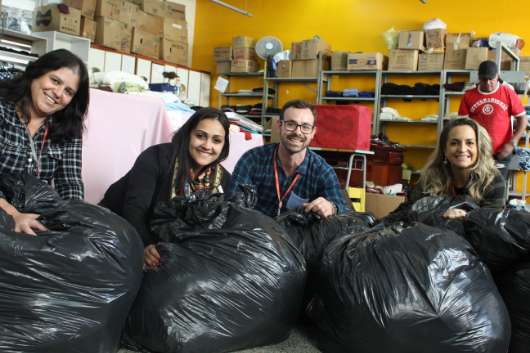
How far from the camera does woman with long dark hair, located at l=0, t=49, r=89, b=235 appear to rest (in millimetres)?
1683

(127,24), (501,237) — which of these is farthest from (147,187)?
(127,24)

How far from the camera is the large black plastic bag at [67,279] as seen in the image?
1165mm

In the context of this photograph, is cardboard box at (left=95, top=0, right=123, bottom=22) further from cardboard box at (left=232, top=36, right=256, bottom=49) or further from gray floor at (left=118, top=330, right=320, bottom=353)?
gray floor at (left=118, top=330, right=320, bottom=353)

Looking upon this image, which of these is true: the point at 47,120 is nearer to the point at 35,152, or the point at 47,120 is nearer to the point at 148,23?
the point at 35,152

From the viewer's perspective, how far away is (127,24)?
6.97 meters

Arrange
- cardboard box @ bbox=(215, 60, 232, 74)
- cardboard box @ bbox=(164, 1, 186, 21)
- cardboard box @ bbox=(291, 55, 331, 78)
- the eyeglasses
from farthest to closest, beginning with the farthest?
cardboard box @ bbox=(215, 60, 232, 74)
cardboard box @ bbox=(164, 1, 186, 21)
cardboard box @ bbox=(291, 55, 331, 78)
the eyeglasses

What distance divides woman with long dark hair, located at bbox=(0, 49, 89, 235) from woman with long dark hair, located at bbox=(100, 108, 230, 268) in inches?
8.2

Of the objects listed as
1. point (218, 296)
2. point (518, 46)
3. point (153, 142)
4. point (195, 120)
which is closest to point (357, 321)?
point (218, 296)

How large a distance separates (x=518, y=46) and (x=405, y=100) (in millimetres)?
1417

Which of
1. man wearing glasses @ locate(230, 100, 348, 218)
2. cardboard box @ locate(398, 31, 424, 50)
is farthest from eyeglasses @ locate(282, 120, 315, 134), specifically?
cardboard box @ locate(398, 31, 424, 50)

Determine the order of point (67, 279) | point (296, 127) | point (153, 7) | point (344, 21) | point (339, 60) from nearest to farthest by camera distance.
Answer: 1. point (67, 279)
2. point (296, 127)
3. point (339, 60)
4. point (344, 21)
5. point (153, 7)

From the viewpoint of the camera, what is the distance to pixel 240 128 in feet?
11.5

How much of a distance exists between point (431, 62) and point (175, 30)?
3.80 metres

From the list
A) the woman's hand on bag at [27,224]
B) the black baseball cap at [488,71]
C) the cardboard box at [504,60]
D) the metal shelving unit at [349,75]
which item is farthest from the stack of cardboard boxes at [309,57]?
the woman's hand on bag at [27,224]
